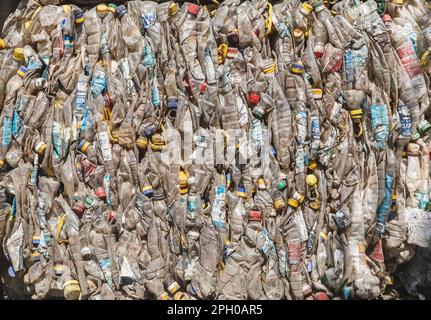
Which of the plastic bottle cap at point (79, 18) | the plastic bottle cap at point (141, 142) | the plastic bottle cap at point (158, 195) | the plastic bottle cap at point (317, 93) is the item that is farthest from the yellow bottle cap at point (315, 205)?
the plastic bottle cap at point (79, 18)

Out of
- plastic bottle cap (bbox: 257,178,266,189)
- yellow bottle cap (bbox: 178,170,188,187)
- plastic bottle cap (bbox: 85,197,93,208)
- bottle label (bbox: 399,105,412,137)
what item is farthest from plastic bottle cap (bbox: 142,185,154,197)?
bottle label (bbox: 399,105,412,137)

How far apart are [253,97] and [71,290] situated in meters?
1.27

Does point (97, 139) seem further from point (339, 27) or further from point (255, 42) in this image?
point (339, 27)

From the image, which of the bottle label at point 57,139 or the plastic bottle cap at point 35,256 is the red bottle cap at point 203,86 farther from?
the plastic bottle cap at point 35,256

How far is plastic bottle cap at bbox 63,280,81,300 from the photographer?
257cm

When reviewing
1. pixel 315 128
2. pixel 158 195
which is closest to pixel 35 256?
pixel 158 195

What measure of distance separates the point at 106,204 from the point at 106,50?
0.75 m

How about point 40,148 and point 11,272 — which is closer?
point 40,148

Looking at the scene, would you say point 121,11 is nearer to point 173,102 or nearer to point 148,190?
point 173,102

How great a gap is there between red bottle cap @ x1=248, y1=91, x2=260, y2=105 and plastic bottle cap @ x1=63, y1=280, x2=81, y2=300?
4.00ft

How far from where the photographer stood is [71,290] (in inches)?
101

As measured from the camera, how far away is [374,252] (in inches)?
103

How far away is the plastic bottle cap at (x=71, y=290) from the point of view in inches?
101

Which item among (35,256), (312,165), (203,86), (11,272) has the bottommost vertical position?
(11,272)
